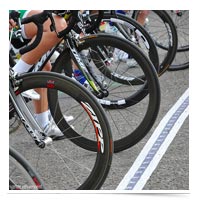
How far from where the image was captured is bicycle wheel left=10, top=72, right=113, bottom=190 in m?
3.55

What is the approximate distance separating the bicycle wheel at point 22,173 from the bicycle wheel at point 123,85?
1.34m

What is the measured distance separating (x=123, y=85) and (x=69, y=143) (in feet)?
2.99

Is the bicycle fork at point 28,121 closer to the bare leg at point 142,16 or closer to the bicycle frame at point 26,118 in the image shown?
the bicycle frame at point 26,118

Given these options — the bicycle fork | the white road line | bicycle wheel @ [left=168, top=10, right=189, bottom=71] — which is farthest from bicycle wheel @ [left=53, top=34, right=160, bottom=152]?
bicycle wheel @ [left=168, top=10, right=189, bottom=71]

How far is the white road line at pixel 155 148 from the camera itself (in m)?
4.11

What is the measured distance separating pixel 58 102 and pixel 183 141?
1197 mm

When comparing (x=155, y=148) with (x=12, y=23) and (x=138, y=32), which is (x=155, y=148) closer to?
(x=138, y=32)

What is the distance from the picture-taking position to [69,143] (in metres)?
4.72

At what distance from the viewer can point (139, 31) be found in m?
5.16

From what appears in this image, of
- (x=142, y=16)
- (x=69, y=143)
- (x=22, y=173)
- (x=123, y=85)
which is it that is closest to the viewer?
(x=22, y=173)

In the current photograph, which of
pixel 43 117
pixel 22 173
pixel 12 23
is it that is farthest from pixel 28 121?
pixel 43 117

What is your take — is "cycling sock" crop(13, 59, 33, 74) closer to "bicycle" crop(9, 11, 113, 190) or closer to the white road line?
"bicycle" crop(9, 11, 113, 190)
